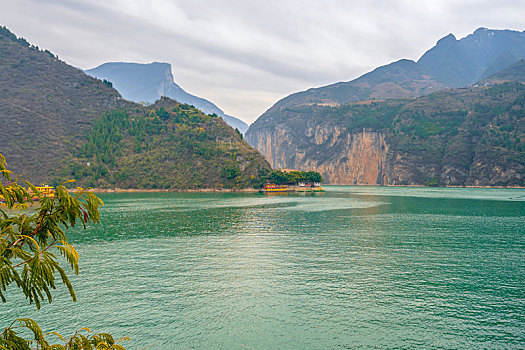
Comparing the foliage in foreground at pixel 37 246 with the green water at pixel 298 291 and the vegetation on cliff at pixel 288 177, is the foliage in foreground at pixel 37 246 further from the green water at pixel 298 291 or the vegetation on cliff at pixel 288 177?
the vegetation on cliff at pixel 288 177

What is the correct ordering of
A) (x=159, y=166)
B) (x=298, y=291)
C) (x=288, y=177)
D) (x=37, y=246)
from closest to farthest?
(x=37, y=246) → (x=298, y=291) → (x=159, y=166) → (x=288, y=177)

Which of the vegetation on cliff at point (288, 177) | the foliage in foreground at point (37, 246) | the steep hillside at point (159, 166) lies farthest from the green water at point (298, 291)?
the vegetation on cliff at point (288, 177)

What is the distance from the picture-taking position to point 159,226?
206 ft

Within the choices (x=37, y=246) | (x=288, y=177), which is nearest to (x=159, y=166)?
(x=288, y=177)

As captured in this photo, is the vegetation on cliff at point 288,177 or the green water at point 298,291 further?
the vegetation on cliff at point 288,177

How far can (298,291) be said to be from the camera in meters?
28.8

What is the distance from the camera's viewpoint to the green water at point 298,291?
21453 millimetres

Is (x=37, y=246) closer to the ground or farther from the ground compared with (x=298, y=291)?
farther from the ground

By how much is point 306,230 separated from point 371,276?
26.2 meters

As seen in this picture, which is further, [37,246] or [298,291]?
[298,291]

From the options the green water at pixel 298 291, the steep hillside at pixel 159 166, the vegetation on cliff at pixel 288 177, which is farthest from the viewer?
the vegetation on cliff at pixel 288 177

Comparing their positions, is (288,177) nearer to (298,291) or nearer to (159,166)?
(159,166)

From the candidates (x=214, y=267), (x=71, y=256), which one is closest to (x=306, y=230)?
(x=214, y=267)

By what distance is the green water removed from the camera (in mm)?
21453
